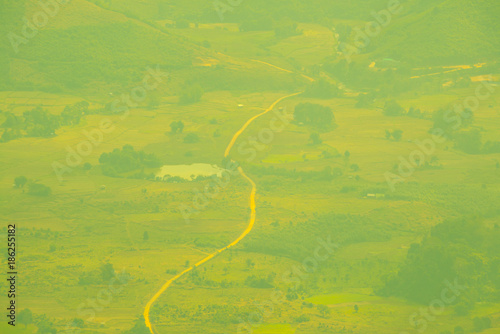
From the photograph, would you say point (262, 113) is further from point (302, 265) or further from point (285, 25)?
point (285, 25)

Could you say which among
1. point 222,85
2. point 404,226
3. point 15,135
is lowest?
point 404,226

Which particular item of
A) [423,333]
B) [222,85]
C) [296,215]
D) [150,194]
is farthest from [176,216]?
[222,85]

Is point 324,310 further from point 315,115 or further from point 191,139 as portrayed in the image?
point 315,115

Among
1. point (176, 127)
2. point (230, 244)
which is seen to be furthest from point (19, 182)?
point (230, 244)

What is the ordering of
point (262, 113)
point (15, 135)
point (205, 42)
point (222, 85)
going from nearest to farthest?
point (15, 135) < point (262, 113) < point (222, 85) < point (205, 42)

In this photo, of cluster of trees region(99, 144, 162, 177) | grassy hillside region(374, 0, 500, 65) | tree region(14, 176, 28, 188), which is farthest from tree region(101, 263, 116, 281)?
grassy hillside region(374, 0, 500, 65)

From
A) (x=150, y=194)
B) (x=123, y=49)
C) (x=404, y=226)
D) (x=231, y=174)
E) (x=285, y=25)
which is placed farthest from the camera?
(x=285, y=25)

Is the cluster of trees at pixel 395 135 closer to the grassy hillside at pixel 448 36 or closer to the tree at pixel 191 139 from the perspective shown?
the tree at pixel 191 139

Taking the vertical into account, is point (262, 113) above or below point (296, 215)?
above
